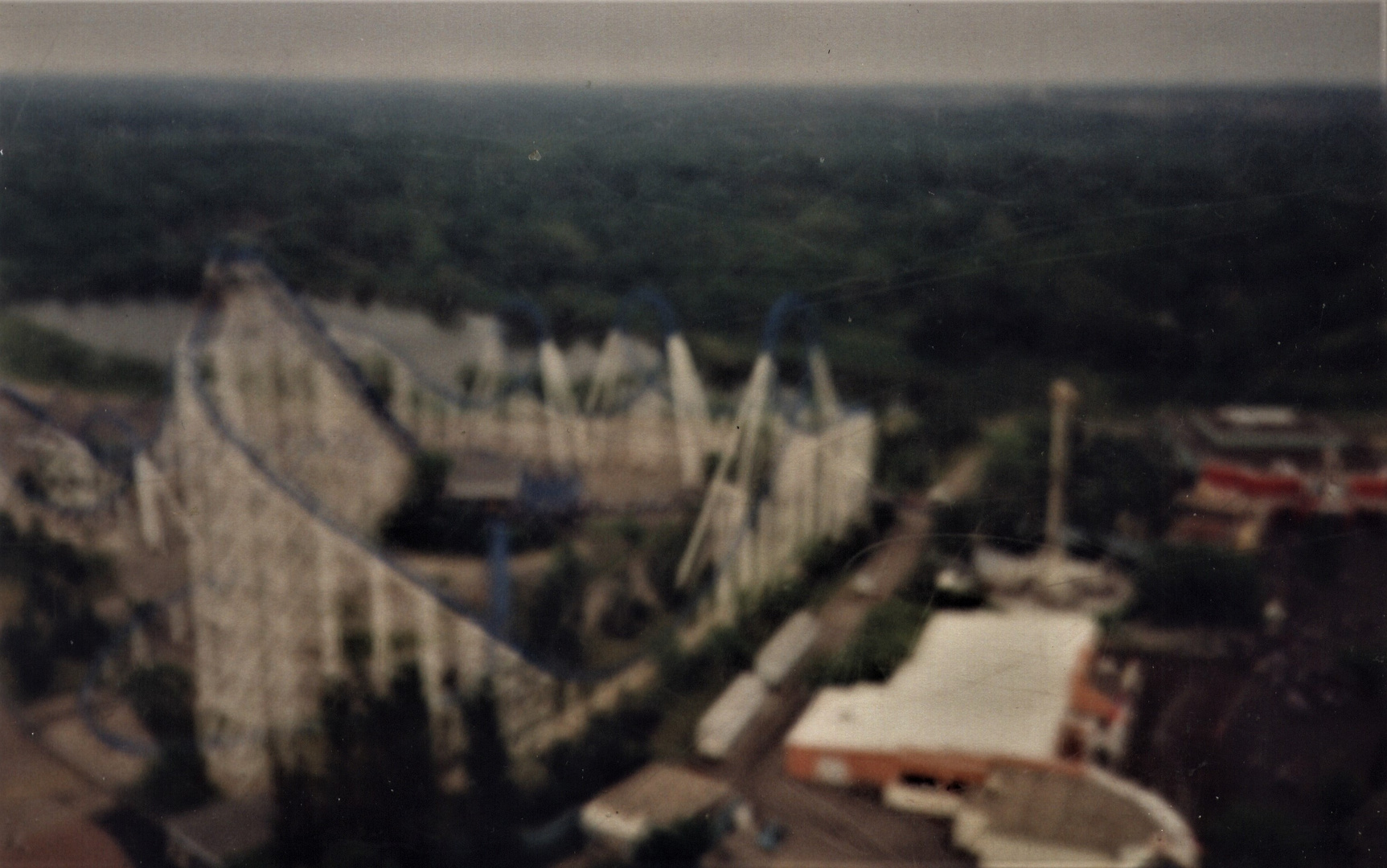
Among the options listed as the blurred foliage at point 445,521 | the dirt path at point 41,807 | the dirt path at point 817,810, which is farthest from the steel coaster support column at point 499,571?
the dirt path at point 41,807

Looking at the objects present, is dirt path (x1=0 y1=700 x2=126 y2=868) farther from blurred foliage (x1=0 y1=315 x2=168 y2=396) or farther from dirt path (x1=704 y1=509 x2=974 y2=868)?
dirt path (x1=704 y1=509 x2=974 y2=868)

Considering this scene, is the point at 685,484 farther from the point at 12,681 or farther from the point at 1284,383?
the point at 12,681

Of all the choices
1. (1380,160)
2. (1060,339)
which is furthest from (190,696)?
(1380,160)

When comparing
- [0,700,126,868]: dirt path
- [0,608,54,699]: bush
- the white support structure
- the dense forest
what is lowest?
[0,700,126,868]: dirt path

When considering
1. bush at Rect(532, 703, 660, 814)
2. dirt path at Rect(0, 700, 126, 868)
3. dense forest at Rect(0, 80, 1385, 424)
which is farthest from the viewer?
dirt path at Rect(0, 700, 126, 868)

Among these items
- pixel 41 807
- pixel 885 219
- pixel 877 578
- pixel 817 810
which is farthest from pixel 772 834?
pixel 41 807

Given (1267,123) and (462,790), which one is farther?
(462,790)

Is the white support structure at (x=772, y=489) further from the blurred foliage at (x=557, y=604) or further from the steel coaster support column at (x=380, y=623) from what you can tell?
the steel coaster support column at (x=380, y=623)

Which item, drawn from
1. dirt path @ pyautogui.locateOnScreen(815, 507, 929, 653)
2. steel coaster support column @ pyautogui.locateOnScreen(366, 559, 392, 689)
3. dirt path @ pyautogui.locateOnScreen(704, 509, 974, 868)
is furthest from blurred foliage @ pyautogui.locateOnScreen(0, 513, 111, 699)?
dirt path @ pyautogui.locateOnScreen(815, 507, 929, 653)
